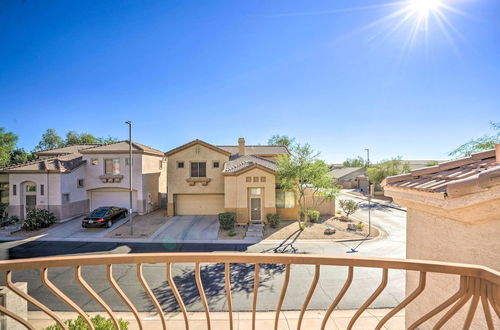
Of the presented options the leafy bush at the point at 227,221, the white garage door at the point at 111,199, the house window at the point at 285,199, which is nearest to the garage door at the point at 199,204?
the leafy bush at the point at 227,221

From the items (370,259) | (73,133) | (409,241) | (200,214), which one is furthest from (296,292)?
(73,133)

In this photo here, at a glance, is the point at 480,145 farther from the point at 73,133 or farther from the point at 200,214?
the point at 73,133

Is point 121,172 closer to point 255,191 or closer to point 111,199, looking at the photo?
point 111,199

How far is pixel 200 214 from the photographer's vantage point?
18734 mm

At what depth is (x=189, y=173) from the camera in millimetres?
18453

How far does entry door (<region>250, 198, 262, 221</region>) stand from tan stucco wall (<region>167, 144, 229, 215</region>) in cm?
→ 325

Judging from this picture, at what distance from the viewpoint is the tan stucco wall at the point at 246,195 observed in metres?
16.3

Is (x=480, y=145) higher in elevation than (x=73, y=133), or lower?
lower

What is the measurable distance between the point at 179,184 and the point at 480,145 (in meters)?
22.9

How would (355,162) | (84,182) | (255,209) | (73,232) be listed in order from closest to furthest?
(73,232), (255,209), (84,182), (355,162)

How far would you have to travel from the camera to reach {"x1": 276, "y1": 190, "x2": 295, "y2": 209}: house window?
17078 mm

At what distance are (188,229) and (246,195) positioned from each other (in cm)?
478

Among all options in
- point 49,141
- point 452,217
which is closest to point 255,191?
point 452,217

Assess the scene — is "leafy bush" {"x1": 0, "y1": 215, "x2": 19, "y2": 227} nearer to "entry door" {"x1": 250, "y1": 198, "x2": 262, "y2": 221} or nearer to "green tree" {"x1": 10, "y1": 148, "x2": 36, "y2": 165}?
"entry door" {"x1": 250, "y1": 198, "x2": 262, "y2": 221}
